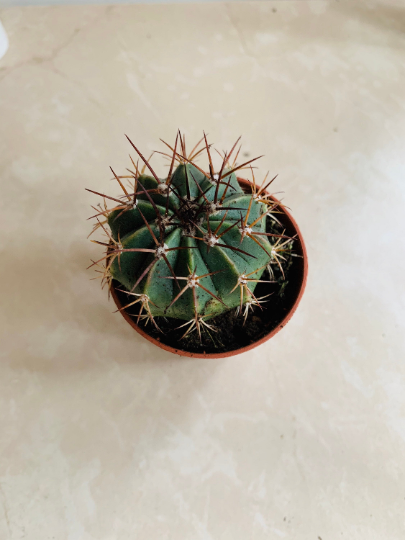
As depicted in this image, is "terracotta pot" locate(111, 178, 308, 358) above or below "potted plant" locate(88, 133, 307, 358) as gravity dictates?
below

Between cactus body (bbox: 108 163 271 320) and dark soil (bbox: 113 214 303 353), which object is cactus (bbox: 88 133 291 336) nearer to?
cactus body (bbox: 108 163 271 320)

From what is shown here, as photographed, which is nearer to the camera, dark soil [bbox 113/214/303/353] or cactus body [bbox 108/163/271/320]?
cactus body [bbox 108/163/271/320]

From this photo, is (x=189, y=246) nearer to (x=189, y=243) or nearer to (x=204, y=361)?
(x=189, y=243)

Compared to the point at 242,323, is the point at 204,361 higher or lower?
lower

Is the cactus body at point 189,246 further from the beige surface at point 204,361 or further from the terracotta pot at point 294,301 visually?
the beige surface at point 204,361

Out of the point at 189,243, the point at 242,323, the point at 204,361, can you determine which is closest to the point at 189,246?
the point at 189,243

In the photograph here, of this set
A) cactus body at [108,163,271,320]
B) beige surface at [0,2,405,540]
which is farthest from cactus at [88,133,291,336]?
beige surface at [0,2,405,540]

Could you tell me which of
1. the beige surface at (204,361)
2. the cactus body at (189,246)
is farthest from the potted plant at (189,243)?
the beige surface at (204,361)
